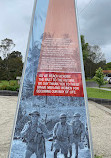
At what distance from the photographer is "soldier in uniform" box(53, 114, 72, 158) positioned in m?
2.55

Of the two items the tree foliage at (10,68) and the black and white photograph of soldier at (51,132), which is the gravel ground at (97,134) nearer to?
the black and white photograph of soldier at (51,132)

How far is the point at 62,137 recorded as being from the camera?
2.56 meters

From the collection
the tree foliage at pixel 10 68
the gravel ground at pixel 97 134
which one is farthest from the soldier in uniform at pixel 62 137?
the tree foliage at pixel 10 68

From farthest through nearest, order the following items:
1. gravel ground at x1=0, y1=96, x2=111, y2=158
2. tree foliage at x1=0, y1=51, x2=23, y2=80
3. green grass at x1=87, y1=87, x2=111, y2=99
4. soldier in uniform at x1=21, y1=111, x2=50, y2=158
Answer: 1. tree foliage at x1=0, y1=51, x2=23, y2=80
2. green grass at x1=87, y1=87, x2=111, y2=99
3. gravel ground at x1=0, y1=96, x2=111, y2=158
4. soldier in uniform at x1=21, y1=111, x2=50, y2=158

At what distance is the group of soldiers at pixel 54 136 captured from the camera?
2.55 metres

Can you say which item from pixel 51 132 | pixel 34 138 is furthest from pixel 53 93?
pixel 34 138

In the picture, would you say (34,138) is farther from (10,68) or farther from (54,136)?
(10,68)

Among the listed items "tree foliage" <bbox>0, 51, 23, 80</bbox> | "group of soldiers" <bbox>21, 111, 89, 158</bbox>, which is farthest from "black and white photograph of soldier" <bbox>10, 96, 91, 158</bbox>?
"tree foliage" <bbox>0, 51, 23, 80</bbox>

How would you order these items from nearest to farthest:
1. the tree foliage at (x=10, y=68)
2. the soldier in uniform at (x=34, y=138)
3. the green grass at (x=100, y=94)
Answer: the soldier in uniform at (x=34, y=138) → the green grass at (x=100, y=94) → the tree foliage at (x=10, y=68)

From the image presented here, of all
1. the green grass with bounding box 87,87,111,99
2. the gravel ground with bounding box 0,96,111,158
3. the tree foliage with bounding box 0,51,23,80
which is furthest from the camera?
the tree foliage with bounding box 0,51,23,80

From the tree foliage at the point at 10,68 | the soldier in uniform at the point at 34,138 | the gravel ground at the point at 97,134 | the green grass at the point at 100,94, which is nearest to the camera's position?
the soldier in uniform at the point at 34,138

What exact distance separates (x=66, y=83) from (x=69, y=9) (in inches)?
49.3

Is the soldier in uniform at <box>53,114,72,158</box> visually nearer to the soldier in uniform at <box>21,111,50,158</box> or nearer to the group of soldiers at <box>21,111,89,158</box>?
the group of soldiers at <box>21,111,89,158</box>

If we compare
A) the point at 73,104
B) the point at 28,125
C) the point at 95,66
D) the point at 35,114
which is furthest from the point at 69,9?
the point at 95,66
